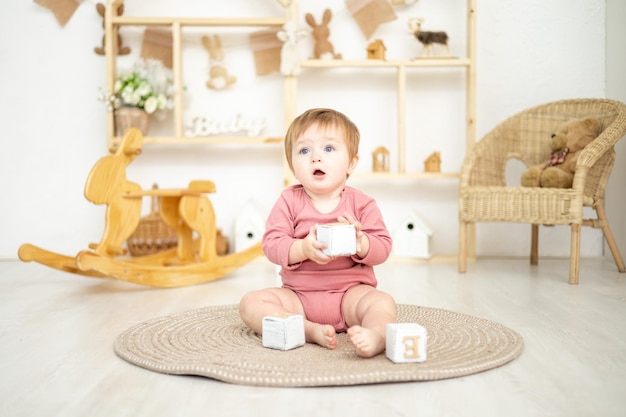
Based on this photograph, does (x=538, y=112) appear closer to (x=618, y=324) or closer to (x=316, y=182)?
(x=618, y=324)

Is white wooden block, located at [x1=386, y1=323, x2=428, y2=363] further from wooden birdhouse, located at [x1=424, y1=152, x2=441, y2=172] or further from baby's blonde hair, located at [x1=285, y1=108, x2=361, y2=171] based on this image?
wooden birdhouse, located at [x1=424, y1=152, x2=441, y2=172]

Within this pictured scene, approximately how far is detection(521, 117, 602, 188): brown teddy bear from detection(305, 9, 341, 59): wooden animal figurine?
1.13 meters

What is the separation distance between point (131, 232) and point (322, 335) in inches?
49.9

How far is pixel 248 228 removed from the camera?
125 inches

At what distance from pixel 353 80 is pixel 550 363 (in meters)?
2.24

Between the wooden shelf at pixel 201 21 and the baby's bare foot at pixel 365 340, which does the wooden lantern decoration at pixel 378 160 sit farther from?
the baby's bare foot at pixel 365 340

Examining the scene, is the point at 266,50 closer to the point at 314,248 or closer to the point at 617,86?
the point at 617,86

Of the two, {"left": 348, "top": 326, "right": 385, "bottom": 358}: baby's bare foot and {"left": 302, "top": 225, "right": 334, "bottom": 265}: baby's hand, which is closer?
{"left": 348, "top": 326, "right": 385, "bottom": 358}: baby's bare foot

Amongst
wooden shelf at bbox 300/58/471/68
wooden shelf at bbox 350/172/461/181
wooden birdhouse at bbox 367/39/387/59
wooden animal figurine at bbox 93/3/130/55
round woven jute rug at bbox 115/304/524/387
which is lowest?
round woven jute rug at bbox 115/304/524/387

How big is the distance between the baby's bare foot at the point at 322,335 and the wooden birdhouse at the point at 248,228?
1.76 metres

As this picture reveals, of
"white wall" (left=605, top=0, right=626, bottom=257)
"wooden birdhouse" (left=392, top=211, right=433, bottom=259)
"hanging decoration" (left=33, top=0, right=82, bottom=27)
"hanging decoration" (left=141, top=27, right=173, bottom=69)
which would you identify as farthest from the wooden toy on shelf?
"white wall" (left=605, top=0, right=626, bottom=257)

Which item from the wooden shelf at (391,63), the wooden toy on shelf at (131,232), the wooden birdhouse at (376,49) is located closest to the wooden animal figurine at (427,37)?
the wooden shelf at (391,63)

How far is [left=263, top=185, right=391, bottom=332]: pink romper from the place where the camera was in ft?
4.97

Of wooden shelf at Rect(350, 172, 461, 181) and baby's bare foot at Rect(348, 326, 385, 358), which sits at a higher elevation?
wooden shelf at Rect(350, 172, 461, 181)
